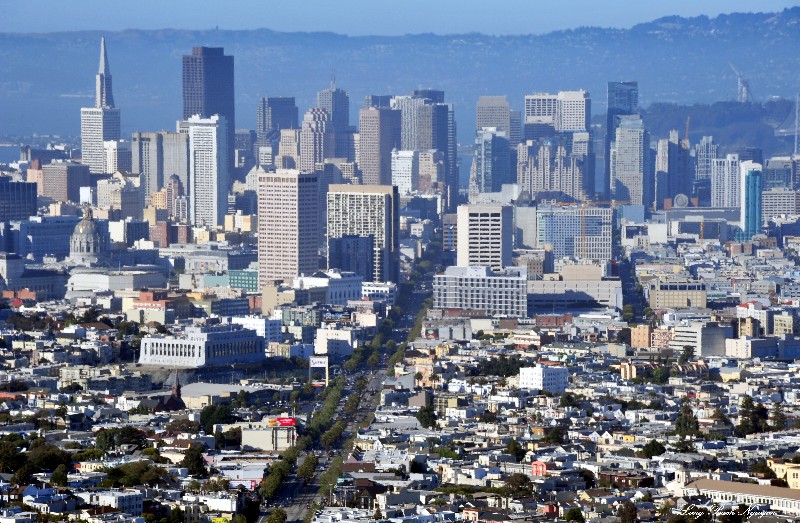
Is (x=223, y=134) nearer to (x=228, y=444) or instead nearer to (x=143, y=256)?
(x=143, y=256)

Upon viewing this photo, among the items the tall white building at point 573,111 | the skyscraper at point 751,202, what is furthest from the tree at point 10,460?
the tall white building at point 573,111

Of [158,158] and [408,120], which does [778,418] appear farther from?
[408,120]

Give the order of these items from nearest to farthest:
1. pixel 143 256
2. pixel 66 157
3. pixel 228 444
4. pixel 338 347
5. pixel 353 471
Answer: pixel 353 471 → pixel 228 444 → pixel 338 347 → pixel 143 256 → pixel 66 157

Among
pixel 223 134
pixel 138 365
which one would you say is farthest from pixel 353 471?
pixel 223 134

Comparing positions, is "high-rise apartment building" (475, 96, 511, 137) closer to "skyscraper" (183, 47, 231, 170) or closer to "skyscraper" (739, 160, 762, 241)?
"skyscraper" (183, 47, 231, 170)

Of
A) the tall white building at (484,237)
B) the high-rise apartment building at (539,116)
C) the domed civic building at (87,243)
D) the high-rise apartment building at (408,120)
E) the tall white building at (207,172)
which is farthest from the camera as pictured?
the high-rise apartment building at (539,116)

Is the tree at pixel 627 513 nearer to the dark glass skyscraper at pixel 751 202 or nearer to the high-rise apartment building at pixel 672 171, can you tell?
the dark glass skyscraper at pixel 751 202
